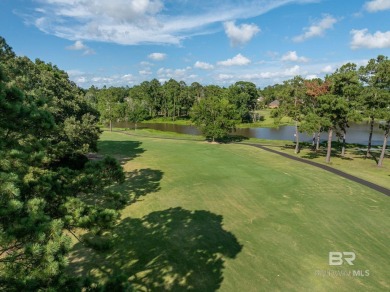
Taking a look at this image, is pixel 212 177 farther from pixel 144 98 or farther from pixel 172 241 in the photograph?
pixel 144 98

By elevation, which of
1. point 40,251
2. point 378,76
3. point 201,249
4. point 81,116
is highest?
point 378,76

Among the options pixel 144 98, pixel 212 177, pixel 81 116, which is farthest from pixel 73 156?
pixel 144 98

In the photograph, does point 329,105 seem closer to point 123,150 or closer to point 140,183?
point 140,183

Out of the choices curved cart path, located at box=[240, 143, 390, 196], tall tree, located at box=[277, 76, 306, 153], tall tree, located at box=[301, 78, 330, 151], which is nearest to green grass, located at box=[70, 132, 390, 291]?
curved cart path, located at box=[240, 143, 390, 196]

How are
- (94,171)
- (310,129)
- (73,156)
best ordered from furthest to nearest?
1. (310,129)
2. (73,156)
3. (94,171)

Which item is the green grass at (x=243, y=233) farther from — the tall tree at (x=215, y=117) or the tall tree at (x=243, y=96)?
the tall tree at (x=243, y=96)

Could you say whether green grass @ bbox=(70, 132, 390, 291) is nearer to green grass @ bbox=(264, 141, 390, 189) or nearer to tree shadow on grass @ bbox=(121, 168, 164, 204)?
tree shadow on grass @ bbox=(121, 168, 164, 204)

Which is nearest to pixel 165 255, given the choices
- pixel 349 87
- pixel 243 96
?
pixel 349 87
